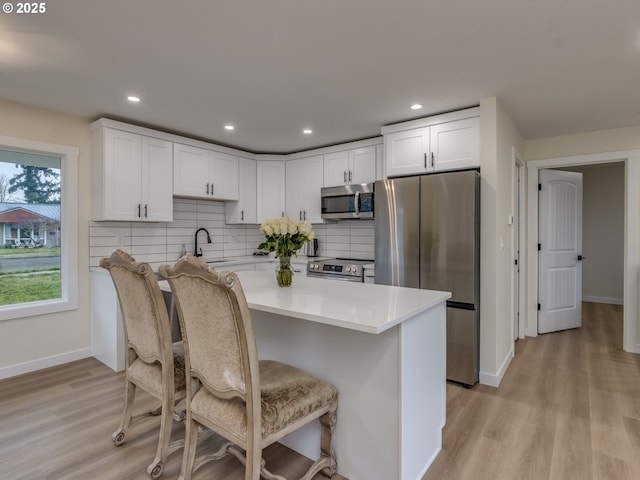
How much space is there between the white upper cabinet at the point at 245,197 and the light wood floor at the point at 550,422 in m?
3.15

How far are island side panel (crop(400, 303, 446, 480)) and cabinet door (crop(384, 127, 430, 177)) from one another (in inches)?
70.0

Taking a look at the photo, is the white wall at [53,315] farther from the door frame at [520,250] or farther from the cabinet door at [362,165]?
the door frame at [520,250]

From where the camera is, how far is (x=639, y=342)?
12.2ft

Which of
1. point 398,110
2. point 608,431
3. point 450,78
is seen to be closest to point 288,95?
point 398,110

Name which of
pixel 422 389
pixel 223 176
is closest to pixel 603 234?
pixel 422 389

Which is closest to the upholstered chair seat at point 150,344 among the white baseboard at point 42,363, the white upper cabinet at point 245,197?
the white baseboard at point 42,363

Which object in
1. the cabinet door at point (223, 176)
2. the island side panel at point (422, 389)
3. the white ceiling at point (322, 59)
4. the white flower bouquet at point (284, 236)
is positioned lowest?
the island side panel at point (422, 389)

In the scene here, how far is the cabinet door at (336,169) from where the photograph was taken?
4.30m

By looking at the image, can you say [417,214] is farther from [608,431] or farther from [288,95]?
[608,431]

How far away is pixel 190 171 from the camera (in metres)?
4.02

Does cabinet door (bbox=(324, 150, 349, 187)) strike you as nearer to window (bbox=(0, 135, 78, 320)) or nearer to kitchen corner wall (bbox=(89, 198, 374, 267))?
kitchen corner wall (bbox=(89, 198, 374, 267))

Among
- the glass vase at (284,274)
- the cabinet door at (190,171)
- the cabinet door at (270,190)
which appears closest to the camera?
the glass vase at (284,274)

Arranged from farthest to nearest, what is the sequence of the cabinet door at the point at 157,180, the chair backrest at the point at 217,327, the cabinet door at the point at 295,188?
the cabinet door at the point at 295,188 → the cabinet door at the point at 157,180 → the chair backrest at the point at 217,327

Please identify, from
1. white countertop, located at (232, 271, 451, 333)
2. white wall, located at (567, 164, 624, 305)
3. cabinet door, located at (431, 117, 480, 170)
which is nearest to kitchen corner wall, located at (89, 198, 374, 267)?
cabinet door, located at (431, 117, 480, 170)
